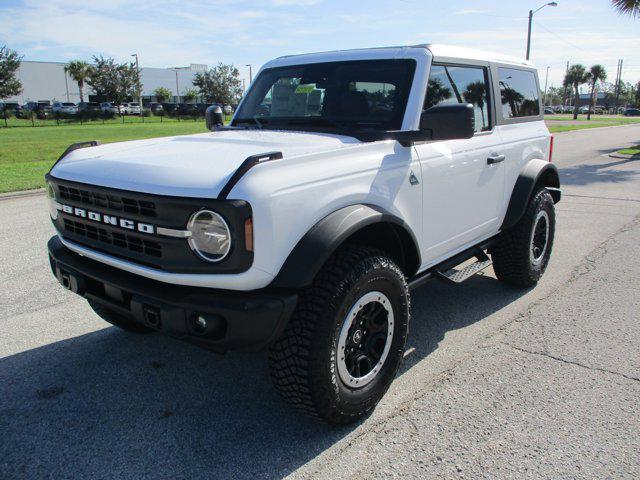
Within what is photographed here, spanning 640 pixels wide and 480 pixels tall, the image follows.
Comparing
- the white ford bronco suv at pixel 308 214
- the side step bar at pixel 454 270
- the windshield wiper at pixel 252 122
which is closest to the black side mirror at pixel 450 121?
the white ford bronco suv at pixel 308 214

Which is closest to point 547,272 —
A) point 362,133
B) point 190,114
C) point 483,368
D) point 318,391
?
point 483,368

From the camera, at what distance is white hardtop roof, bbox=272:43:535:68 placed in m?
3.71

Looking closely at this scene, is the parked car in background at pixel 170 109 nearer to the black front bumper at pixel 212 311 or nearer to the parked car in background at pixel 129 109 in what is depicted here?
the parked car in background at pixel 129 109

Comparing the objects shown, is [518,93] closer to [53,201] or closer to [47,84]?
[53,201]

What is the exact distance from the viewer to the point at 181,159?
2857 millimetres

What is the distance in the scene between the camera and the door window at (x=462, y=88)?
3.65m

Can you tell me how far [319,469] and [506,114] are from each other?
3306 millimetres

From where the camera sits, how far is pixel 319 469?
8.54 feet

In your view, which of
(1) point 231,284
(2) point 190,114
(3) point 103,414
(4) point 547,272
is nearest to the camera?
(1) point 231,284

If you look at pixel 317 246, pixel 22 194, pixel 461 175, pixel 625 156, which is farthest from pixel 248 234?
pixel 625 156

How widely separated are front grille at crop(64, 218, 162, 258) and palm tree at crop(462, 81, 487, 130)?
2.57 meters

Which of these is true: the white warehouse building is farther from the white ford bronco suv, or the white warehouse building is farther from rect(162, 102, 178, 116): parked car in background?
the white ford bronco suv

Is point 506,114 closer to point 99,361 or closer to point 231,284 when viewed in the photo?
point 231,284

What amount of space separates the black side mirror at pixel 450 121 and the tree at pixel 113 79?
215ft
